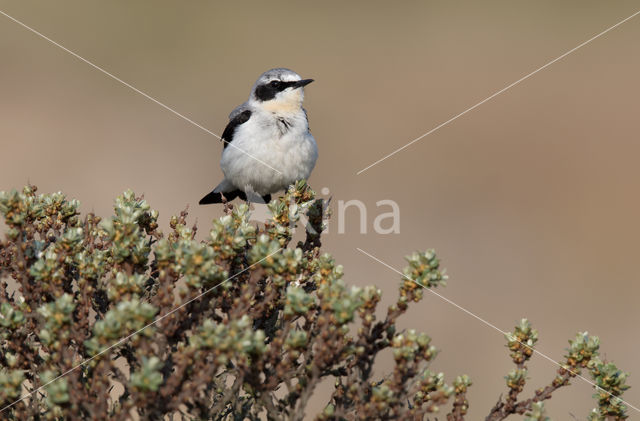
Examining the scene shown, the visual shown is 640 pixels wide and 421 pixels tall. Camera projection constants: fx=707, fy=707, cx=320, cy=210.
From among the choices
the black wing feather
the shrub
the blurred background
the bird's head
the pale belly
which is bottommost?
the shrub

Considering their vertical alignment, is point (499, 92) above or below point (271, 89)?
above

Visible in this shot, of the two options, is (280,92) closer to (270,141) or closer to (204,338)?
(270,141)

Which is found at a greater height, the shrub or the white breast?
the white breast

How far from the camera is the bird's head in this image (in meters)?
8.05

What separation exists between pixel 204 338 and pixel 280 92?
5093mm

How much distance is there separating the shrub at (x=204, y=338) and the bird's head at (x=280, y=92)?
3.44 metres

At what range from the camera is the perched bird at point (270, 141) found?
304 inches

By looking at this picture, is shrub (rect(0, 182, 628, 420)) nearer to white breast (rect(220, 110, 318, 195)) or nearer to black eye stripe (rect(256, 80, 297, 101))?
white breast (rect(220, 110, 318, 195))

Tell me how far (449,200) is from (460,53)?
1034cm

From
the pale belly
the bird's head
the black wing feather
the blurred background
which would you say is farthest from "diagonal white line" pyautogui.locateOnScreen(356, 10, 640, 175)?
the pale belly

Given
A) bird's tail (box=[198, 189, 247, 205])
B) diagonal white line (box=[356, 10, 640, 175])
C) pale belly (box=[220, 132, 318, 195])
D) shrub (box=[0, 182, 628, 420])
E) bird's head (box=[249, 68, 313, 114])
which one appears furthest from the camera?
diagonal white line (box=[356, 10, 640, 175])

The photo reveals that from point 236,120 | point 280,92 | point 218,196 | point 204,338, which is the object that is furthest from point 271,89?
point 204,338

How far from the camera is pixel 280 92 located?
8148mm

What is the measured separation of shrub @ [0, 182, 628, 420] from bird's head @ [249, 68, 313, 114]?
3.44 metres
